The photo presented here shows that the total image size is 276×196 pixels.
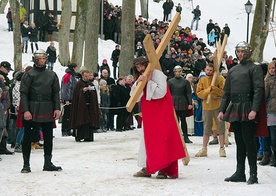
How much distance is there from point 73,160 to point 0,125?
156cm

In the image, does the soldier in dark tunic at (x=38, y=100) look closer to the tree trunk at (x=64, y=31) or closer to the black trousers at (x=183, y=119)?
the black trousers at (x=183, y=119)

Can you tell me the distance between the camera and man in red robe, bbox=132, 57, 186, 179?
35.0ft

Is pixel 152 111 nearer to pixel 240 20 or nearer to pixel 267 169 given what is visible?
pixel 267 169

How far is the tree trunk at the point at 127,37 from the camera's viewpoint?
2595 cm

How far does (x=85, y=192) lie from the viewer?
30.4 feet

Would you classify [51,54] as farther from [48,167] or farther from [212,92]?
[48,167]

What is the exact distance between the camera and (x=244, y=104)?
10141 mm

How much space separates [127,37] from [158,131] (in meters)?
15.7

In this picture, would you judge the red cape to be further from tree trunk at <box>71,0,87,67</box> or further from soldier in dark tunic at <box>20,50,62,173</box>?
tree trunk at <box>71,0,87,67</box>

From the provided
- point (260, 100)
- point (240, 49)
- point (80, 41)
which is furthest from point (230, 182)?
point (80, 41)

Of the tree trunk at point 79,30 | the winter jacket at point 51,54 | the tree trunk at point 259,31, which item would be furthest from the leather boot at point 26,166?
the winter jacket at point 51,54

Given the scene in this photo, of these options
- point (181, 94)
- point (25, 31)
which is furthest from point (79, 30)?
point (181, 94)

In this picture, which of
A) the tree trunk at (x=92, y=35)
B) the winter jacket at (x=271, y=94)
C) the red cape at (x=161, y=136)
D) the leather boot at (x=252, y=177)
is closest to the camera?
the leather boot at (x=252, y=177)

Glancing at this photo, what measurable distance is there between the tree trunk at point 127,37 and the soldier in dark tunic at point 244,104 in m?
15.9
